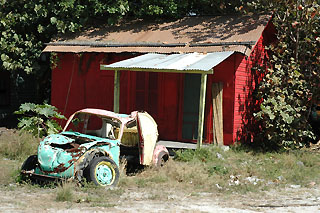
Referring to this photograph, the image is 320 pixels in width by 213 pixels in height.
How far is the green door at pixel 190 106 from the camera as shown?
14.2 meters

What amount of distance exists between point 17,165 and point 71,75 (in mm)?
5859

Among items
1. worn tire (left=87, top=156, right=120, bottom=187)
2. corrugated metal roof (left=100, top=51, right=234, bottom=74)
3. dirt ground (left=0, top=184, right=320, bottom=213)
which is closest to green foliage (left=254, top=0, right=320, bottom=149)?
corrugated metal roof (left=100, top=51, right=234, bottom=74)

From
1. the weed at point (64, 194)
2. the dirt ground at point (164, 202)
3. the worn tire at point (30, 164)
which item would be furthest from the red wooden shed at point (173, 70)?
the weed at point (64, 194)

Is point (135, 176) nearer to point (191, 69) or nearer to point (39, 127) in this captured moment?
point (191, 69)

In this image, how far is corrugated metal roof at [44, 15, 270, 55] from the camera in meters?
14.1

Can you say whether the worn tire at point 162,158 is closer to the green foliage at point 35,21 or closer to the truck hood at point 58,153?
the truck hood at point 58,153

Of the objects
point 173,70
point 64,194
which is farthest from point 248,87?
point 64,194

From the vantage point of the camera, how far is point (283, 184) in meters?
10.3

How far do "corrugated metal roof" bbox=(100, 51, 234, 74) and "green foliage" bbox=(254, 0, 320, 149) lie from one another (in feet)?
6.91

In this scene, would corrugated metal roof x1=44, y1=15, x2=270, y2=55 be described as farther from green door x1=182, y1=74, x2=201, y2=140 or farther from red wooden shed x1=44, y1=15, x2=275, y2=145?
green door x1=182, y1=74, x2=201, y2=140

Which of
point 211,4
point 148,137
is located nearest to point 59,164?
point 148,137

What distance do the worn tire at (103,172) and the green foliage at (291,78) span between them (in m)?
6.03

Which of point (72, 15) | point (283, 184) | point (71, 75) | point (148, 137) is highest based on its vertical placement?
point (72, 15)

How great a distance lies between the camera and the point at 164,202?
809cm
